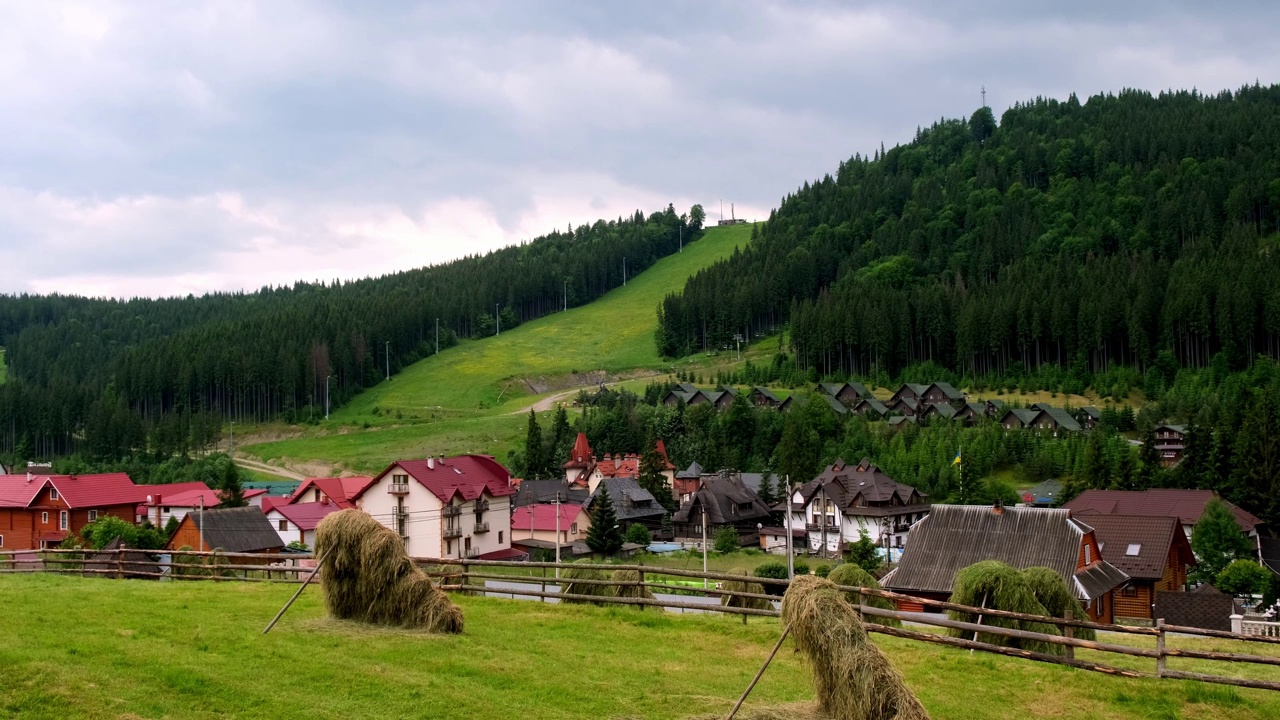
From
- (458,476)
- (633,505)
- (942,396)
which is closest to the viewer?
(458,476)

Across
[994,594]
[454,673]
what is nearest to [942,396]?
[994,594]

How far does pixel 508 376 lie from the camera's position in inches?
5994

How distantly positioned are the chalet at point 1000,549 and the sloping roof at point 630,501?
145ft

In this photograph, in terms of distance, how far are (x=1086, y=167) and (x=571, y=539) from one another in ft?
528

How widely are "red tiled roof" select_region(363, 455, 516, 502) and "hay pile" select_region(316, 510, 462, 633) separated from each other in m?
42.0

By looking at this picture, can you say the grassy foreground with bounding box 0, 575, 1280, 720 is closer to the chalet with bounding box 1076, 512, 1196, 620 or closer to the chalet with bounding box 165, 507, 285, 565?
the chalet with bounding box 1076, 512, 1196, 620

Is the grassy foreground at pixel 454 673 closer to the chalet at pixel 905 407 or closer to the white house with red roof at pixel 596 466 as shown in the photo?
A: the white house with red roof at pixel 596 466

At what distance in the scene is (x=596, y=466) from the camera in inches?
3728

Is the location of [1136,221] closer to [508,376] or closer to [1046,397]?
[1046,397]

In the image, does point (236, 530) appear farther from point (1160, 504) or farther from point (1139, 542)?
point (1160, 504)

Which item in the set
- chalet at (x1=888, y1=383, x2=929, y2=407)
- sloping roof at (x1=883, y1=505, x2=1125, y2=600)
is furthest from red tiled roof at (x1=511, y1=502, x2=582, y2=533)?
chalet at (x1=888, y1=383, x2=929, y2=407)

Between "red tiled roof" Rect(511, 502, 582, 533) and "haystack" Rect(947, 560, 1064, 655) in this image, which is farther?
"red tiled roof" Rect(511, 502, 582, 533)

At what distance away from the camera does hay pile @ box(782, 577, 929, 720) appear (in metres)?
12.8

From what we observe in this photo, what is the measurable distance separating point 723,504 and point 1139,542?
35899mm
